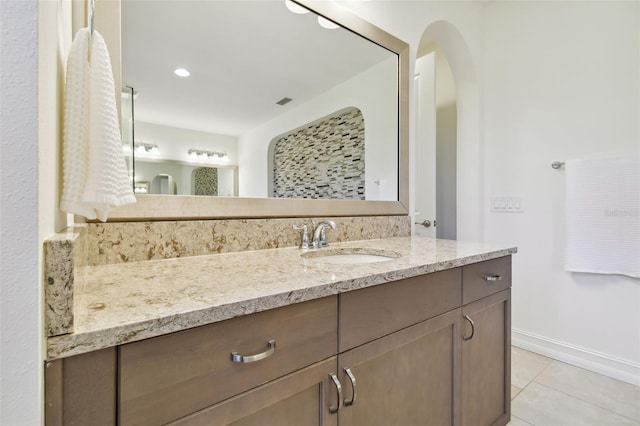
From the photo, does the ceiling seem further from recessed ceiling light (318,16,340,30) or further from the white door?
the white door

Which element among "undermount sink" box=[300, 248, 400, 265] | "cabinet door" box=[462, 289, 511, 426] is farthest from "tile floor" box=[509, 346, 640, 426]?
"undermount sink" box=[300, 248, 400, 265]

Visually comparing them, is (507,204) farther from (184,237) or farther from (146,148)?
(146,148)

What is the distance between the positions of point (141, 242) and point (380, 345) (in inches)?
32.4

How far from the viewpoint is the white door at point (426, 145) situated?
7.36 ft

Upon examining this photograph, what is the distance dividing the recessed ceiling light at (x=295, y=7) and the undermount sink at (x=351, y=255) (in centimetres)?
110

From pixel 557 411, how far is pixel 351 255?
1352 mm

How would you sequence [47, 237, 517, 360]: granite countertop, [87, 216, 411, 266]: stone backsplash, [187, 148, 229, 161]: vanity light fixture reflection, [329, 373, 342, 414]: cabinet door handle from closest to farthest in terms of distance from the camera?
[47, 237, 517, 360]: granite countertop, [329, 373, 342, 414]: cabinet door handle, [87, 216, 411, 266]: stone backsplash, [187, 148, 229, 161]: vanity light fixture reflection

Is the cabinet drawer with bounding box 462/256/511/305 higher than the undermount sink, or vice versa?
the undermount sink

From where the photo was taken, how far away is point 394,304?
88cm

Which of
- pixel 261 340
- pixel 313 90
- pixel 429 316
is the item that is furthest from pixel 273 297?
pixel 313 90

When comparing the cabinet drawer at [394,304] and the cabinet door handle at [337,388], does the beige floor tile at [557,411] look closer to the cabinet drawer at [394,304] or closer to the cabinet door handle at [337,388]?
the cabinet drawer at [394,304]

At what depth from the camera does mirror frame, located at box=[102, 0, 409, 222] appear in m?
0.97

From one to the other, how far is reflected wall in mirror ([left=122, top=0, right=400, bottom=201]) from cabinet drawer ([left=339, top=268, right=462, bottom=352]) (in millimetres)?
687

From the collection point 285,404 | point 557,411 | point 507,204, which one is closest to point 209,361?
point 285,404
